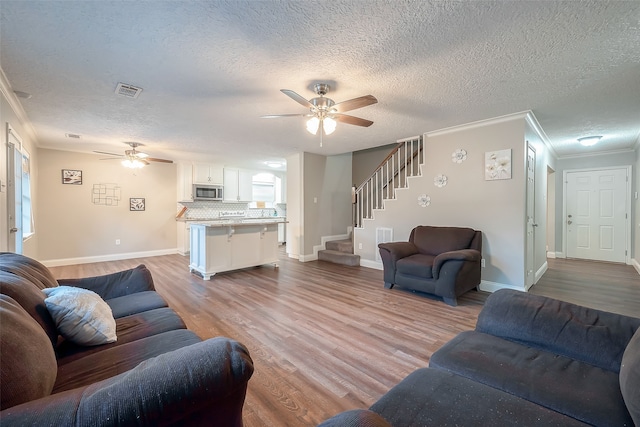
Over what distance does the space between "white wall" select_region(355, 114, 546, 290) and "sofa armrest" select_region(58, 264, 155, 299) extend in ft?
12.6

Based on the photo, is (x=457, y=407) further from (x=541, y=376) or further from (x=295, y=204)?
(x=295, y=204)

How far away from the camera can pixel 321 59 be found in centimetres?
225

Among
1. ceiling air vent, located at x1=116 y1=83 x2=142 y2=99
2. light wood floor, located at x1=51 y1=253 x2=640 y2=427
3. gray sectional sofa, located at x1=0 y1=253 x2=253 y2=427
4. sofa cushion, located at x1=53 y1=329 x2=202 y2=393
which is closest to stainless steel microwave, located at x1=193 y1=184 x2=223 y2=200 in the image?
light wood floor, located at x1=51 y1=253 x2=640 y2=427

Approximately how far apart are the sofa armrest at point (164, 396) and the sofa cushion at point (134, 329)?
32.8 inches

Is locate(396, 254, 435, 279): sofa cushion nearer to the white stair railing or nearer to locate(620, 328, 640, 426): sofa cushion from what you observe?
the white stair railing

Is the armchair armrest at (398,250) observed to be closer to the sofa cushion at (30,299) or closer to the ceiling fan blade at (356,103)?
the ceiling fan blade at (356,103)

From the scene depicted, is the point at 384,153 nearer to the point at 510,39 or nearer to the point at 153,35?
the point at 510,39

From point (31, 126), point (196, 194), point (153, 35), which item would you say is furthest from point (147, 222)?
point (153, 35)

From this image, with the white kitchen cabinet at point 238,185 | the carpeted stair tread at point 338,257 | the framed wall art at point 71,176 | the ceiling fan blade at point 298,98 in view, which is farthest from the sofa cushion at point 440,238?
the framed wall art at point 71,176

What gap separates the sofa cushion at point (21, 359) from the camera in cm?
75

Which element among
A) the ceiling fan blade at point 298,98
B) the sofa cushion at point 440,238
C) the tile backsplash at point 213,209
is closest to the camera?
the ceiling fan blade at point 298,98

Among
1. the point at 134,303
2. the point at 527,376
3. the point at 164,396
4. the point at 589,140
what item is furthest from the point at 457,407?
the point at 589,140

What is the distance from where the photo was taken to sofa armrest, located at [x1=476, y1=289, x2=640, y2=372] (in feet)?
4.17

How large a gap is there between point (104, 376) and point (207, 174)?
6497mm
